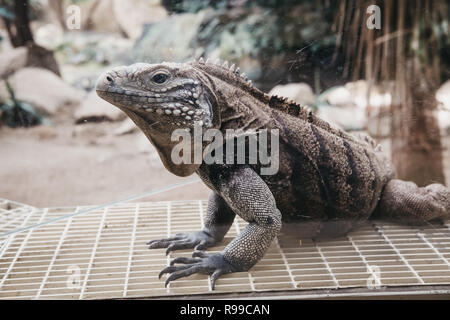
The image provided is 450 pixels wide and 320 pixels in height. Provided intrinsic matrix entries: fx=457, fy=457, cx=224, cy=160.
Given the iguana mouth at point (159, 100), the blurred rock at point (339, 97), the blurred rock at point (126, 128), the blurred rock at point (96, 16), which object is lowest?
the blurred rock at point (126, 128)

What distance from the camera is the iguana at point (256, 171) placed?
2.04m

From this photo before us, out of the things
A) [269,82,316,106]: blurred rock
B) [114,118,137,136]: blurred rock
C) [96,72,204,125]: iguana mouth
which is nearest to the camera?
[96,72,204,125]: iguana mouth

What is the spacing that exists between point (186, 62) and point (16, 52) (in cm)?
97

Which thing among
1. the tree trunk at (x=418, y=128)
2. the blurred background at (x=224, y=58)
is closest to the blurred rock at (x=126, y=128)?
the blurred background at (x=224, y=58)

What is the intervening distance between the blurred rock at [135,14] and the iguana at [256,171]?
34 centimetres

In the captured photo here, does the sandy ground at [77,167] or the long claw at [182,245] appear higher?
the sandy ground at [77,167]

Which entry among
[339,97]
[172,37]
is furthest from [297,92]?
[172,37]

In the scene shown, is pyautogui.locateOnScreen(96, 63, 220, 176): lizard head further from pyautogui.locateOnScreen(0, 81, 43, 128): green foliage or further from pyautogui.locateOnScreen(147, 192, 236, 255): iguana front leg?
pyautogui.locateOnScreen(0, 81, 43, 128): green foliage

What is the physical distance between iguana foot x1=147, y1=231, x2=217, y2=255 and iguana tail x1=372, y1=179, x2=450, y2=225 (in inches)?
39.8

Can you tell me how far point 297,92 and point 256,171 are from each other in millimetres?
478

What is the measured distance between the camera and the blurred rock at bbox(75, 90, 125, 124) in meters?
2.42

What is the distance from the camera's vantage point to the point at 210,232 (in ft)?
8.42

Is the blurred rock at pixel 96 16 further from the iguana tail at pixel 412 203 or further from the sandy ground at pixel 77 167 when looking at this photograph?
the iguana tail at pixel 412 203

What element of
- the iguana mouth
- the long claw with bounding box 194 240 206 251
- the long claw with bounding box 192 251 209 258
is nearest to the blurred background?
Result: the iguana mouth
